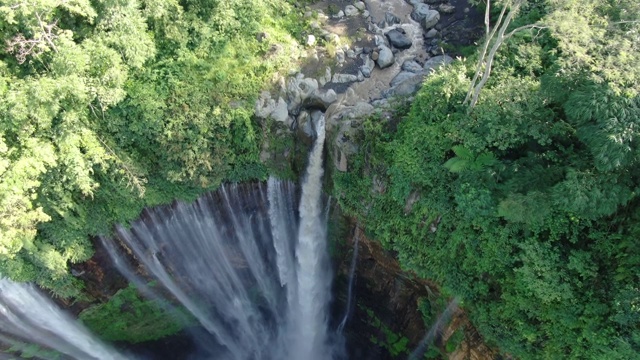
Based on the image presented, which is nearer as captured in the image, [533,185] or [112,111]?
[533,185]

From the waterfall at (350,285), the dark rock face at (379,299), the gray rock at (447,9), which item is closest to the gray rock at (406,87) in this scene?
the gray rock at (447,9)

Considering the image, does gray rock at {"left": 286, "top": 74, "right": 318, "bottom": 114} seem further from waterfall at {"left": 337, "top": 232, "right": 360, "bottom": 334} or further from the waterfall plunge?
waterfall at {"left": 337, "top": 232, "right": 360, "bottom": 334}

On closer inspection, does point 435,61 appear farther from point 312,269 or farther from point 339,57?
point 312,269

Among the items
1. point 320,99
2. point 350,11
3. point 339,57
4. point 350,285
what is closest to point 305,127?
point 320,99

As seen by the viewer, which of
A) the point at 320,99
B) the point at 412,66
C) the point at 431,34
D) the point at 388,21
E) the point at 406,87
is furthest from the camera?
the point at 388,21

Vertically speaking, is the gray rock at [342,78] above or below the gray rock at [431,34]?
below

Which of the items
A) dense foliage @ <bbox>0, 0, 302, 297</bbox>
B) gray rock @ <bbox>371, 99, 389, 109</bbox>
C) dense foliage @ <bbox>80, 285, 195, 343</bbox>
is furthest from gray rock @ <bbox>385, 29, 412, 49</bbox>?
dense foliage @ <bbox>80, 285, 195, 343</bbox>

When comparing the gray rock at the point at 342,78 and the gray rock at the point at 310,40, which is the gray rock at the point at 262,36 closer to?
the gray rock at the point at 310,40
